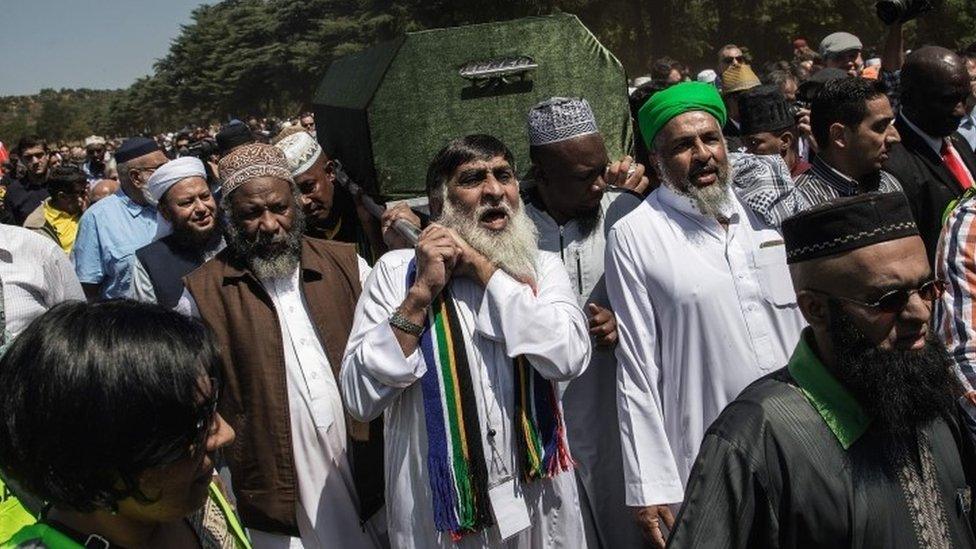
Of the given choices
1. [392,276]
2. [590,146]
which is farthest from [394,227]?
[590,146]

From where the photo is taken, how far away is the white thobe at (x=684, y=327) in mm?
3211

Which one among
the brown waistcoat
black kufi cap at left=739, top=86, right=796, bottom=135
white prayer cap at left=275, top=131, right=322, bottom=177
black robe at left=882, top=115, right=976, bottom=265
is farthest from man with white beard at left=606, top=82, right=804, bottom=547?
black kufi cap at left=739, top=86, right=796, bottom=135

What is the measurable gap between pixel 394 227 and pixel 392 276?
377mm

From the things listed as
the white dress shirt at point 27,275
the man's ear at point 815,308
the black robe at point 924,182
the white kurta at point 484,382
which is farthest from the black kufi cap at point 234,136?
the man's ear at point 815,308

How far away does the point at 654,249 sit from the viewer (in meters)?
3.29

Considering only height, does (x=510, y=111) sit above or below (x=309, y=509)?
above

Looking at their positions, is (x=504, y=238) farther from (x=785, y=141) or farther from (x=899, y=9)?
(x=899, y=9)

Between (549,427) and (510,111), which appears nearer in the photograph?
(549,427)

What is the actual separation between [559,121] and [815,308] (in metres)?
1.68

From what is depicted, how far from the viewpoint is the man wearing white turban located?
4.29m

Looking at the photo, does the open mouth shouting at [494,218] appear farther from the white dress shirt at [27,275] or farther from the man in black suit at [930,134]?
the man in black suit at [930,134]

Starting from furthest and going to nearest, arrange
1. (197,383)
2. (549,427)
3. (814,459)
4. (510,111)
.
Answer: (510,111) → (549,427) → (814,459) → (197,383)

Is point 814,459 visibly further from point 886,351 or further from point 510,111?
point 510,111

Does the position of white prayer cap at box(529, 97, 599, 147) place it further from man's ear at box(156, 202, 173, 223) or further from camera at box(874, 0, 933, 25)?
camera at box(874, 0, 933, 25)
